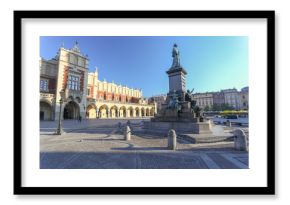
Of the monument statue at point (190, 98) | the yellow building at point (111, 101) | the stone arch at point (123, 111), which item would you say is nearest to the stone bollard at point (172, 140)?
the monument statue at point (190, 98)

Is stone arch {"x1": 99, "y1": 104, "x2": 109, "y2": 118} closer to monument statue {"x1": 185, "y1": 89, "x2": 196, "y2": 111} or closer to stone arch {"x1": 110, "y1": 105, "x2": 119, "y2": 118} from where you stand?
stone arch {"x1": 110, "y1": 105, "x2": 119, "y2": 118}

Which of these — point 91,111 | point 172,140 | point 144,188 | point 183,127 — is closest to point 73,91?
point 91,111

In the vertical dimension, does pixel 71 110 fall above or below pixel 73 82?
below

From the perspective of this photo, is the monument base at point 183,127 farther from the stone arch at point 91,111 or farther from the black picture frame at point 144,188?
the stone arch at point 91,111

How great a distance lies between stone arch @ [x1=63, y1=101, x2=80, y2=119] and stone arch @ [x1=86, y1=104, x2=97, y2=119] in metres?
4.12

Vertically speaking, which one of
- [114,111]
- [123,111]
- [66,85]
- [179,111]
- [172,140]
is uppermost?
[66,85]

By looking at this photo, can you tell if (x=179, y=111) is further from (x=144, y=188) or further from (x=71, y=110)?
(x=71, y=110)

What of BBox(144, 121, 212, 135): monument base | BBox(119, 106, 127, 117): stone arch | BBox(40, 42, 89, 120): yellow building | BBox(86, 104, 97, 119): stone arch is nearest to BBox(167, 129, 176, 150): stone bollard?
BBox(144, 121, 212, 135): monument base

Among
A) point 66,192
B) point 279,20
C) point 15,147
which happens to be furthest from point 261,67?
point 15,147

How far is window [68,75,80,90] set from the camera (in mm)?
25125

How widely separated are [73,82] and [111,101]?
1191cm

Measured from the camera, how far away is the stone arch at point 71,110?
27.0 meters

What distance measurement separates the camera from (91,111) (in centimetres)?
3259
